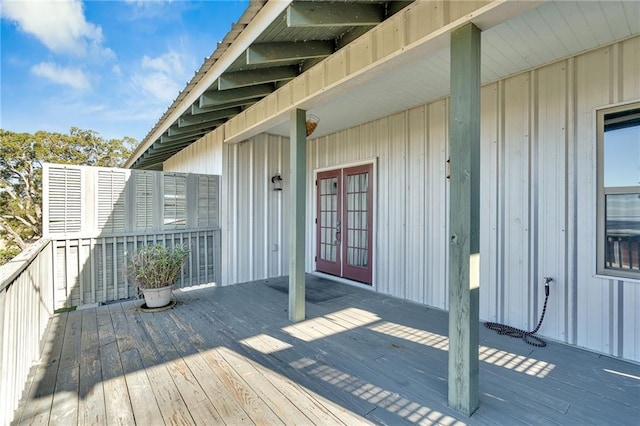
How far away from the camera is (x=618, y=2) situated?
6.67 feet

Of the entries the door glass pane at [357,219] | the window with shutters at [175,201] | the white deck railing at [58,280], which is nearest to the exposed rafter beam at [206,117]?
the window with shutters at [175,201]

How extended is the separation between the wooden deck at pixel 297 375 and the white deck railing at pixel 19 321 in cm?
14

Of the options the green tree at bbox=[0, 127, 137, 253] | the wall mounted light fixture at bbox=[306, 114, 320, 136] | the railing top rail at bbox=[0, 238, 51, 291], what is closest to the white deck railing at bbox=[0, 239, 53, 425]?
the railing top rail at bbox=[0, 238, 51, 291]

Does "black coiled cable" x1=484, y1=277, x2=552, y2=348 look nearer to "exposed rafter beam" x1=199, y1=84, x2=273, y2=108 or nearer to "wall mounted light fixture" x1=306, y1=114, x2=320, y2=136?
"wall mounted light fixture" x1=306, y1=114, x2=320, y2=136

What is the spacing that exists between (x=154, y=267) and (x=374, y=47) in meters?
3.68

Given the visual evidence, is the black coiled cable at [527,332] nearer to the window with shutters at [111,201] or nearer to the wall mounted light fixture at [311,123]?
the wall mounted light fixture at [311,123]

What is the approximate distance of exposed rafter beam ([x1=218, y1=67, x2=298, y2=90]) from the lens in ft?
10.5

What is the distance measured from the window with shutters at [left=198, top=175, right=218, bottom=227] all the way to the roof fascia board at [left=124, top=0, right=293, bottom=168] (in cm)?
111

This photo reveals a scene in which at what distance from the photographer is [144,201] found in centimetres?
445

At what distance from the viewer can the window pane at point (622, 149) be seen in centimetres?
253

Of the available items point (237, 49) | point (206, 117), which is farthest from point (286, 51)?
point (206, 117)

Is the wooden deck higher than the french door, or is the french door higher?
the french door

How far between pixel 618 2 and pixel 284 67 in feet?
9.45

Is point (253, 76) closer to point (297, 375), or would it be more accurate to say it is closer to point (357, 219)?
point (357, 219)
